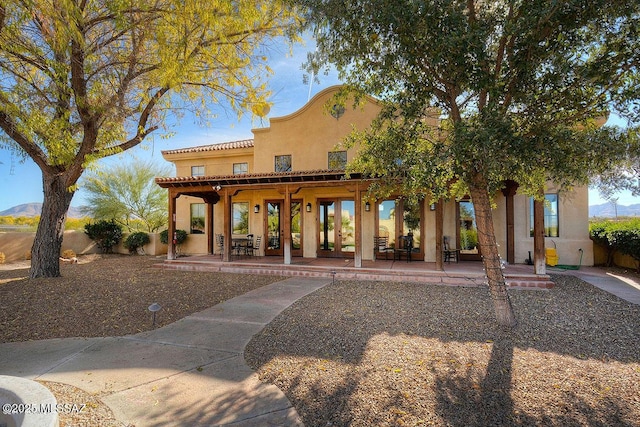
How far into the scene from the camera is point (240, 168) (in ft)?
50.6

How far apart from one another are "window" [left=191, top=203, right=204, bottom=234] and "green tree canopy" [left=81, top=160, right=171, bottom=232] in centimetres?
588

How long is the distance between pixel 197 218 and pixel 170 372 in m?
13.1

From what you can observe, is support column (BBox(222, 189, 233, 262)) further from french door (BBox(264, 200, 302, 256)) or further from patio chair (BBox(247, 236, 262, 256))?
french door (BBox(264, 200, 302, 256))

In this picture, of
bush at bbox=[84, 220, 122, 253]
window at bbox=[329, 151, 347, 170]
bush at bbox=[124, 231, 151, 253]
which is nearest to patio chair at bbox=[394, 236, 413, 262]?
window at bbox=[329, 151, 347, 170]

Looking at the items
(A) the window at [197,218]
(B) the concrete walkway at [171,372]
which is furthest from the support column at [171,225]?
(B) the concrete walkway at [171,372]

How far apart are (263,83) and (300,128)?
4596 millimetres

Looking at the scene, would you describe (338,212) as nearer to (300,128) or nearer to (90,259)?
(300,128)

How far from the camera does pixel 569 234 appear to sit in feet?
37.7

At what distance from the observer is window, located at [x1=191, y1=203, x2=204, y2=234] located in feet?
52.4

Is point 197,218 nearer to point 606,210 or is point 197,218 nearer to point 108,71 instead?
point 108,71

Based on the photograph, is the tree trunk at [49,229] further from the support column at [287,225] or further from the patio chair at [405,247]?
the patio chair at [405,247]

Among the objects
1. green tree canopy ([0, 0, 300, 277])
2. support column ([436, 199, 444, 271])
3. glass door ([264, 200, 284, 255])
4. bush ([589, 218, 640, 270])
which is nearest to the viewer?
green tree canopy ([0, 0, 300, 277])

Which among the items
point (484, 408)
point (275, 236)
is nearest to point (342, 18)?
point (484, 408)

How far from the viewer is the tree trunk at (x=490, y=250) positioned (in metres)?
4.98
